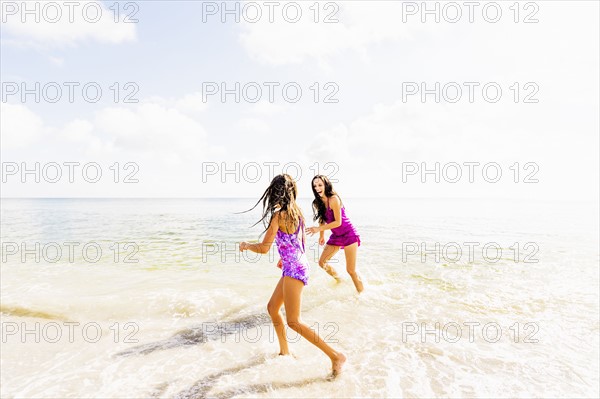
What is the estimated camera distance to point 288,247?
4.39 m

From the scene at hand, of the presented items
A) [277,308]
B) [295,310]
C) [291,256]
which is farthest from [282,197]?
[277,308]

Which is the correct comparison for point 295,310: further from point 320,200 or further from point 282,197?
point 320,200

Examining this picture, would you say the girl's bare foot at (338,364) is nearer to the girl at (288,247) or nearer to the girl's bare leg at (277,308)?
the girl at (288,247)

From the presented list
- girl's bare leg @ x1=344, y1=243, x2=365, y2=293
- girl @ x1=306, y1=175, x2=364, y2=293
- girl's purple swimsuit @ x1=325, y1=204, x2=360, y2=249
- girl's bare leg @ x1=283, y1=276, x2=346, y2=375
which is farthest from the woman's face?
girl's bare leg @ x1=283, y1=276, x2=346, y2=375

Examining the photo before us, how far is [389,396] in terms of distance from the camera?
423 centimetres

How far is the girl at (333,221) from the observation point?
709cm

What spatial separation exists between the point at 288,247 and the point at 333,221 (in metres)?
3.11

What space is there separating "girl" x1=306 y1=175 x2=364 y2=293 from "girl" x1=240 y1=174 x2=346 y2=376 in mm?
Result: 2335

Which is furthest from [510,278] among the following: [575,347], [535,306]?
[575,347]

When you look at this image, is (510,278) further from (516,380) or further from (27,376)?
(27,376)

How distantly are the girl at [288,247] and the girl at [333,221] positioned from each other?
2335 millimetres

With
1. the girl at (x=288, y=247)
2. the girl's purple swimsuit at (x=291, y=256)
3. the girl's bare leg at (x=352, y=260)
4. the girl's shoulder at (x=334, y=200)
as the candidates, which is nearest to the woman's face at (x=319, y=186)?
the girl's shoulder at (x=334, y=200)

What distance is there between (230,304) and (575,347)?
7.04 metres

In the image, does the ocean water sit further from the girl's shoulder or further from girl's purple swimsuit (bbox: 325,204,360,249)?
the girl's shoulder
